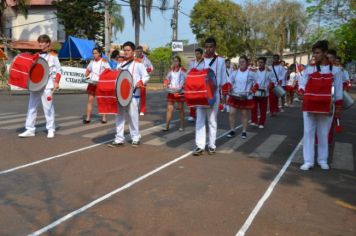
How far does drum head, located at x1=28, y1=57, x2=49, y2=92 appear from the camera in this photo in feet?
31.1

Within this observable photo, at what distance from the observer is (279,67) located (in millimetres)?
15945

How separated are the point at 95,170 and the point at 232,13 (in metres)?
54.5

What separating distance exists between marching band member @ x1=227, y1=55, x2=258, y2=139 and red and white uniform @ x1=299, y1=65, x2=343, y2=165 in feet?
10.4

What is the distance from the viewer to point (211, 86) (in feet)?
26.9

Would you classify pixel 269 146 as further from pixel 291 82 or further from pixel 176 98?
pixel 291 82

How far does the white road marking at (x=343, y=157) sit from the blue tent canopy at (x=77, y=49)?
2012 cm

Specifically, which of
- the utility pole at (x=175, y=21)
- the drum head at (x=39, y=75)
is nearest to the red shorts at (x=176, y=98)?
the drum head at (x=39, y=75)

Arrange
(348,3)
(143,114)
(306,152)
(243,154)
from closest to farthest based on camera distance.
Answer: (306,152), (243,154), (143,114), (348,3)

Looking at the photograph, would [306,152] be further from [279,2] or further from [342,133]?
[279,2]

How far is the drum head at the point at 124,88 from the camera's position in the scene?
8617 millimetres

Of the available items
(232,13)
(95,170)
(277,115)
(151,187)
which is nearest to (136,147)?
(95,170)

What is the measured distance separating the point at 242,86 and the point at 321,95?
12.5 ft

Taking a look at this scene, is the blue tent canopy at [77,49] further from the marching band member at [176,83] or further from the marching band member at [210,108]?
the marching band member at [210,108]

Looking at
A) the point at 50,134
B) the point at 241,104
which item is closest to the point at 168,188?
the point at 50,134
